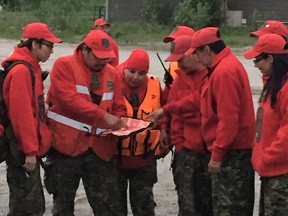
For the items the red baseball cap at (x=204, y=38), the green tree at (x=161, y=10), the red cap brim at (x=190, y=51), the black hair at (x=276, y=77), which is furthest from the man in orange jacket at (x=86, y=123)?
the green tree at (x=161, y=10)

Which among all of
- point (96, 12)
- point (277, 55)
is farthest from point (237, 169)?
point (96, 12)

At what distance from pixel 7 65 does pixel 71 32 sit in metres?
26.2

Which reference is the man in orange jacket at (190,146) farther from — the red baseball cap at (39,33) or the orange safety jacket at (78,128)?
the red baseball cap at (39,33)

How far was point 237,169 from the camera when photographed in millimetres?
5531

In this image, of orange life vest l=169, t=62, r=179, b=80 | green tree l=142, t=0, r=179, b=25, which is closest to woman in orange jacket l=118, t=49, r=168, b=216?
orange life vest l=169, t=62, r=179, b=80

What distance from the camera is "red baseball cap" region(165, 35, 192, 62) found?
6020 mm

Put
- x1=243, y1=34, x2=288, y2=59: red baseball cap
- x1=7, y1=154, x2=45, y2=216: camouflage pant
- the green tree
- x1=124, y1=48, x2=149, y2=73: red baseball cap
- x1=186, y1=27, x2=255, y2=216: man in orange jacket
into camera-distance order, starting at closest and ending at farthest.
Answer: x1=243, y1=34, x2=288, y2=59: red baseball cap → x1=186, y1=27, x2=255, y2=216: man in orange jacket → x1=7, y1=154, x2=45, y2=216: camouflage pant → x1=124, y1=48, x2=149, y2=73: red baseball cap → the green tree

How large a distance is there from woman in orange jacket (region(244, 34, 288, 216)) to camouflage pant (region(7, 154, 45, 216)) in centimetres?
185

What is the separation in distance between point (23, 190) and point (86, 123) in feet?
2.61

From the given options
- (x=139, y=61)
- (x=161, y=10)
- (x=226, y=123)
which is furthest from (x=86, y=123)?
(x=161, y=10)

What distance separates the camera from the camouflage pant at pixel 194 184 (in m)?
6.02

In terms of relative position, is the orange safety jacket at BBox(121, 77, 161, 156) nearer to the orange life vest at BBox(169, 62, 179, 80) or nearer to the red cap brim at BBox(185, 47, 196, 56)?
the orange life vest at BBox(169, 62, 179, 80)

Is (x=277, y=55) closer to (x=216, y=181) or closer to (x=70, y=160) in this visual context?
(x=216, y=181)

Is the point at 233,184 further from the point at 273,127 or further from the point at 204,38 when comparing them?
the point at 204,38
